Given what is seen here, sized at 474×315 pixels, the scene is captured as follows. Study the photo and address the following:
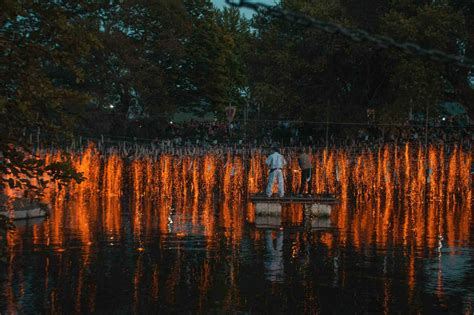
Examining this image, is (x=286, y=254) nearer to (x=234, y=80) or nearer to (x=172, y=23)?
(x=172, y=23)

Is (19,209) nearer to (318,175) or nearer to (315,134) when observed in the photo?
(318,175)

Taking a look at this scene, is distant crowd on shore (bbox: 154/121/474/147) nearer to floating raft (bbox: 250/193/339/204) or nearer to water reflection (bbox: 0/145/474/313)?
water reflection (bbox: 0/145/474/313)

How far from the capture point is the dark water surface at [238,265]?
11141 millimetres

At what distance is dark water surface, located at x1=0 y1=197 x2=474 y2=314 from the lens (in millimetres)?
11141

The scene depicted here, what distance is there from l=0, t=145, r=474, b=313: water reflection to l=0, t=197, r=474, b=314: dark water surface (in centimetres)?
2

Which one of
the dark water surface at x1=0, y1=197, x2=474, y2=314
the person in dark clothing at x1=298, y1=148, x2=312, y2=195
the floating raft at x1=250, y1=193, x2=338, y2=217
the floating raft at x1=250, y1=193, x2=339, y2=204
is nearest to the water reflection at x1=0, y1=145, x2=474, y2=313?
the dark water surface at x1=0, y1=197, x2=474, y2=314

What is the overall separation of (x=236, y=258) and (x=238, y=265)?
93 centimetres

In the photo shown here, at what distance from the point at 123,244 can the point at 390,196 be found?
21077 millimetres

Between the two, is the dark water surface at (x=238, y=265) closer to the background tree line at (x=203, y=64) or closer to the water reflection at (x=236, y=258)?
the water reflection at (x=236, y=258)

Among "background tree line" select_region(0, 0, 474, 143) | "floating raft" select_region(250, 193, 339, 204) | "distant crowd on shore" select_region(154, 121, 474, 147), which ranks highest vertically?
"background tree line" select_region(0, 0, 474, 143)

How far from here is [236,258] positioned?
15508 millimetres

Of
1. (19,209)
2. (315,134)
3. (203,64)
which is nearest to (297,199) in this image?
(19,209)

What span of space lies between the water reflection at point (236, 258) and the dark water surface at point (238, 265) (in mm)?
22

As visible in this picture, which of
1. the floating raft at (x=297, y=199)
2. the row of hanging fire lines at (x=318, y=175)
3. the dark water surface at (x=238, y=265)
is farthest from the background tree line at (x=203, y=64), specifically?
the floating raft at (x=297, y=199)
